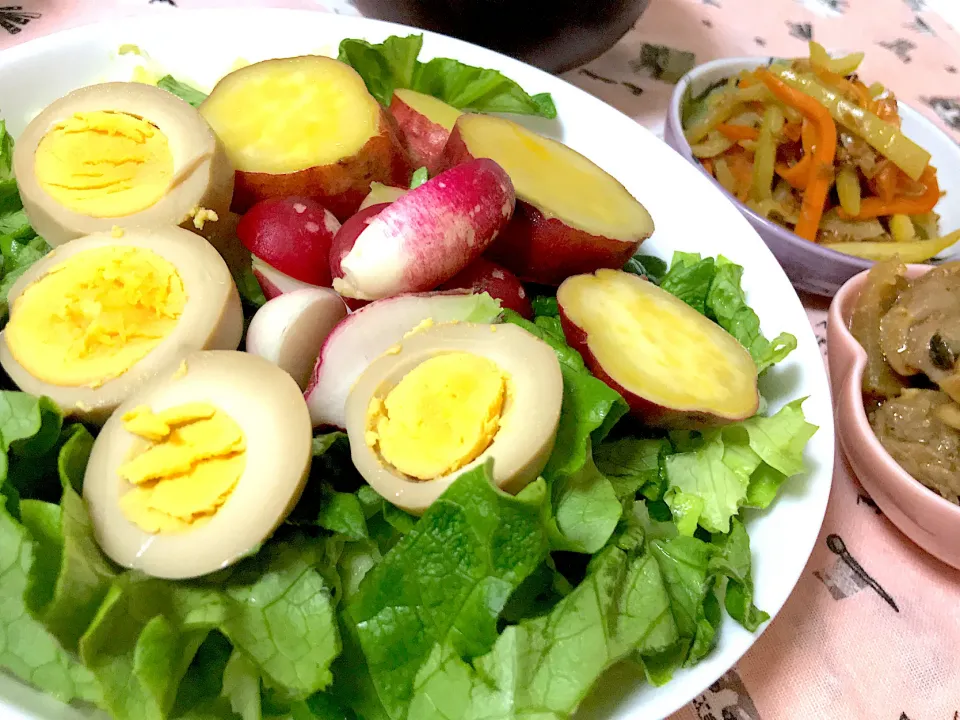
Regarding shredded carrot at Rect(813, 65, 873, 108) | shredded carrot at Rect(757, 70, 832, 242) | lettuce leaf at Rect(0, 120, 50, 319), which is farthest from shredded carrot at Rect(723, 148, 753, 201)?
lettuce leaf at Rect(0, 120, 50, 319)

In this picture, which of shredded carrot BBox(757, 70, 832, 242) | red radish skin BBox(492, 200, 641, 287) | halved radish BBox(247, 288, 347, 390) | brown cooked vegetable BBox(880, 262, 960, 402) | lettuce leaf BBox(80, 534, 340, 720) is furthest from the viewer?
shredded carrot BBox(757, 70, 832, 242)

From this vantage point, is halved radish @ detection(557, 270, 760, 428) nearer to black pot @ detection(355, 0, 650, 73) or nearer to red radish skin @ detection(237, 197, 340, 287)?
red radish skin @ detection(237, 197, 340, 287)

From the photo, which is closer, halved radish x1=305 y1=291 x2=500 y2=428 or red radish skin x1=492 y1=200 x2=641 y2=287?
halved radish x1=305 y1=291 x2=500 y2=428

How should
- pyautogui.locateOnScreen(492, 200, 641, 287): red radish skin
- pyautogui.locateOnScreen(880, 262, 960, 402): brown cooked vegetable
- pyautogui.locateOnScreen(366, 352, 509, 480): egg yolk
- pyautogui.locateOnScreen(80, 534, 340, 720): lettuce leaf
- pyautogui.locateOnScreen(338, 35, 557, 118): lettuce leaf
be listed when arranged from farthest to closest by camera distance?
pyautogui.locateOnScreen(338, 35, 557, 118): lettuce leaf
pyautogui.locateOnScreen(880, 262, 960, 402): brown cooked vegetable
pyautogui.locateOnScreen(492, 200, 641, 287): red radish skin
pyautogui.locateOnScreen(366, 352, 509, 480): egg yolk
pyautogui.locateOnScreen(80, 534, 340, 720): lettuce leaf

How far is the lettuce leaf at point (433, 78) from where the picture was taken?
3.82 ft

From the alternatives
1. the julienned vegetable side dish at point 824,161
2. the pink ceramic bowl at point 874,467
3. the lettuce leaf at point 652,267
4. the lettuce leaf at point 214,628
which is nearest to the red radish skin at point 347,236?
the lettuce leaf at point 214,628

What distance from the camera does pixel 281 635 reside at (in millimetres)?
661

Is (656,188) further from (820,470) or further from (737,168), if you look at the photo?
(820,470)

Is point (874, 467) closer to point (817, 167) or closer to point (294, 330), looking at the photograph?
point (817, 167)

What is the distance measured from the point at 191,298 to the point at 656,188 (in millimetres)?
737

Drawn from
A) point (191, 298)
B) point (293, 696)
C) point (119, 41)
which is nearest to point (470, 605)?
point (293, 696)

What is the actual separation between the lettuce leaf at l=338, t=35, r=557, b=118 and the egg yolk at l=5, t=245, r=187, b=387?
0.56m

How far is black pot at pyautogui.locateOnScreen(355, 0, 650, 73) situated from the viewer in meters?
1.26

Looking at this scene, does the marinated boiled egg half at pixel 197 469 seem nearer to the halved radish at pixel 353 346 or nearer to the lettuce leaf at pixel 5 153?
the halved radish at pixel 353 346
